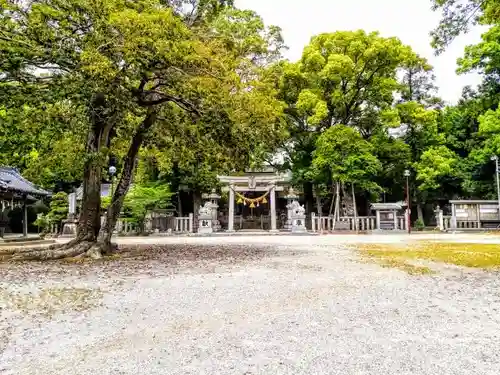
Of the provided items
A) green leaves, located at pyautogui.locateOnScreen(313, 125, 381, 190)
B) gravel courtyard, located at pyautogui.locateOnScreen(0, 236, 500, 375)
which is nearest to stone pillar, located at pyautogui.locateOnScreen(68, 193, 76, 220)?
green leaves, located at pyautogui.locateOnScreen(313, 125, 381, 190)

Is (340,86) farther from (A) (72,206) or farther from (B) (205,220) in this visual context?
(A) (72,206)

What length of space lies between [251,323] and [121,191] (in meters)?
7.49

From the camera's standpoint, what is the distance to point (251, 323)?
3.80m

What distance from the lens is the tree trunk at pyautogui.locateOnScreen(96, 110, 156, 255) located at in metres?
10.2

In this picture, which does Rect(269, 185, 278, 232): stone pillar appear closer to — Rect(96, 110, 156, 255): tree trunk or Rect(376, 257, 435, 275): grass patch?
Rect(96, 110, 156, 255): tree trunk

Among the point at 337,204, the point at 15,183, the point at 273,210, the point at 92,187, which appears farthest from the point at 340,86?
the point at 15,183

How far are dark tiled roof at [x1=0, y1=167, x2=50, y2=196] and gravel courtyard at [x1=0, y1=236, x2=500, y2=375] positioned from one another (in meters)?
9.65

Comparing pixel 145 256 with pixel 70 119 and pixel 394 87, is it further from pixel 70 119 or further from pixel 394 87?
pixel 394 87

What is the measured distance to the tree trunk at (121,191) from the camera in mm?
10172

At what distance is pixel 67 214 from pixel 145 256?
1300 centimetres

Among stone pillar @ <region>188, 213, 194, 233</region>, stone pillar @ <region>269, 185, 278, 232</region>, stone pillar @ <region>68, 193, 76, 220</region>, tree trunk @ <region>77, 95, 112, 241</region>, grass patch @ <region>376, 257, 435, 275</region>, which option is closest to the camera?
grass patch @ <region>376, 257, 435, 275</region>

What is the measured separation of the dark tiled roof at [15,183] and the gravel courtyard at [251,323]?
380 inches

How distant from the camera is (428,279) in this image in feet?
19.9

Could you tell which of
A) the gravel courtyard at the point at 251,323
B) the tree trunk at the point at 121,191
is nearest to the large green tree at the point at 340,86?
the tree trunk at the point at 121,191
